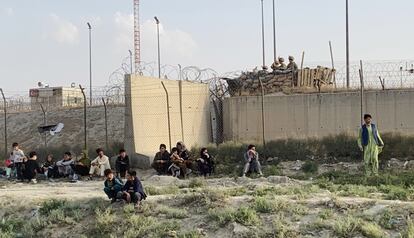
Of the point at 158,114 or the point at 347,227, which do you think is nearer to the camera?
the point at 347,227

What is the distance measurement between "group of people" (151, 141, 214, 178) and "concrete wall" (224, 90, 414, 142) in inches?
179

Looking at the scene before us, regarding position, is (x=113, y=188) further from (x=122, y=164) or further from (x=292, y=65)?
(x=292, y=65)

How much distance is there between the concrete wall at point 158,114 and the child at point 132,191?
23.1 ft

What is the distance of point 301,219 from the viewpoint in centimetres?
860

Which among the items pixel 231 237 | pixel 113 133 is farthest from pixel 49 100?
pixel 231 237

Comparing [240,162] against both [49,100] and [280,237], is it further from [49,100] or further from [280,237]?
[49,100]

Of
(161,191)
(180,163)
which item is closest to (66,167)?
(180,163)

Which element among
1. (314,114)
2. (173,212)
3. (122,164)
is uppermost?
(314,114)

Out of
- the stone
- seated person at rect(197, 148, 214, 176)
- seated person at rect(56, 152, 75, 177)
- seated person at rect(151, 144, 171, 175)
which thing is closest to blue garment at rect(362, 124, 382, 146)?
the stone

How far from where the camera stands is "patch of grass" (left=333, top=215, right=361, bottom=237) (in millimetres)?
7984

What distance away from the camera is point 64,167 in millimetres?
15992

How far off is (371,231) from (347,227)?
32 centimetres

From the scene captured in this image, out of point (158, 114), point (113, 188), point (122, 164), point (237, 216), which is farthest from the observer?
point (158, 114)

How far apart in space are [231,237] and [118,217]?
1944 mm
